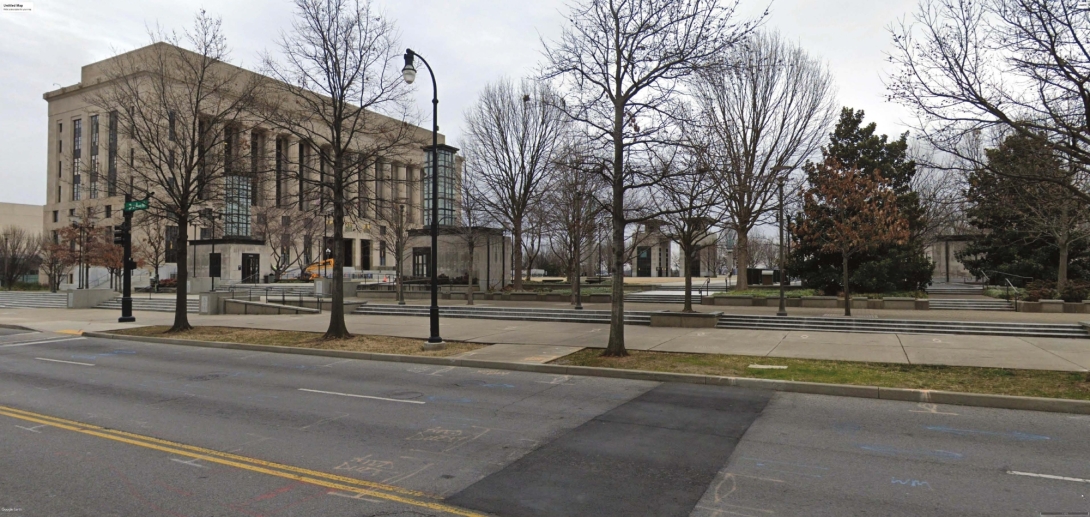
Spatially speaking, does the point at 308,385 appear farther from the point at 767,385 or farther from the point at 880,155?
the point at 880,155

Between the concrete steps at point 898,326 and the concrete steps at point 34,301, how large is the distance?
37.3 m

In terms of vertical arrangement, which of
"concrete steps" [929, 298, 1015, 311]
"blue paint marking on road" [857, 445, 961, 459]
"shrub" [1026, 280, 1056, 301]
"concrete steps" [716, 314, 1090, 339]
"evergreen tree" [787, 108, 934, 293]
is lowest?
"blue paint marking on road" [857, 445, 961, 459]

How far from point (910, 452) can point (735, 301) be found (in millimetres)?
21927

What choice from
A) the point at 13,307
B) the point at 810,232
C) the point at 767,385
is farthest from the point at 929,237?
the point at 13,307

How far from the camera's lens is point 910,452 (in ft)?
21.3

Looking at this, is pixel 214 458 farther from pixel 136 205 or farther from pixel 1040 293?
pixel 1040 293

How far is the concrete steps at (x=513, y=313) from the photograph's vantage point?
889 inches

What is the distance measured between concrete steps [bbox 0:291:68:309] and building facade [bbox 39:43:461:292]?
5754mm

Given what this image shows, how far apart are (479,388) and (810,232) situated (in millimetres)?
23031

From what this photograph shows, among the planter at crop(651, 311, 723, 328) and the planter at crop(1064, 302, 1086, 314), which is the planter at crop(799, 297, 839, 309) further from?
the planter at crop(1064, 302, 1086, 314)

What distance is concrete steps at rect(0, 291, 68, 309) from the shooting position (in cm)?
3437

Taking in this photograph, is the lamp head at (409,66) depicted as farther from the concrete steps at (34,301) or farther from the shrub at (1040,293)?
the concrete steps at (34,301)

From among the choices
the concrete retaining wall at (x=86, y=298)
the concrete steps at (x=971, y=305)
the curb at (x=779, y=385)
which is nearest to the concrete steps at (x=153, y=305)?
the concrete retaining wall at (x=86, y=298)

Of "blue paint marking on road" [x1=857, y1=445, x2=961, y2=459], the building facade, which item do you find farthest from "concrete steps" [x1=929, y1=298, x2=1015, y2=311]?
the building facade
